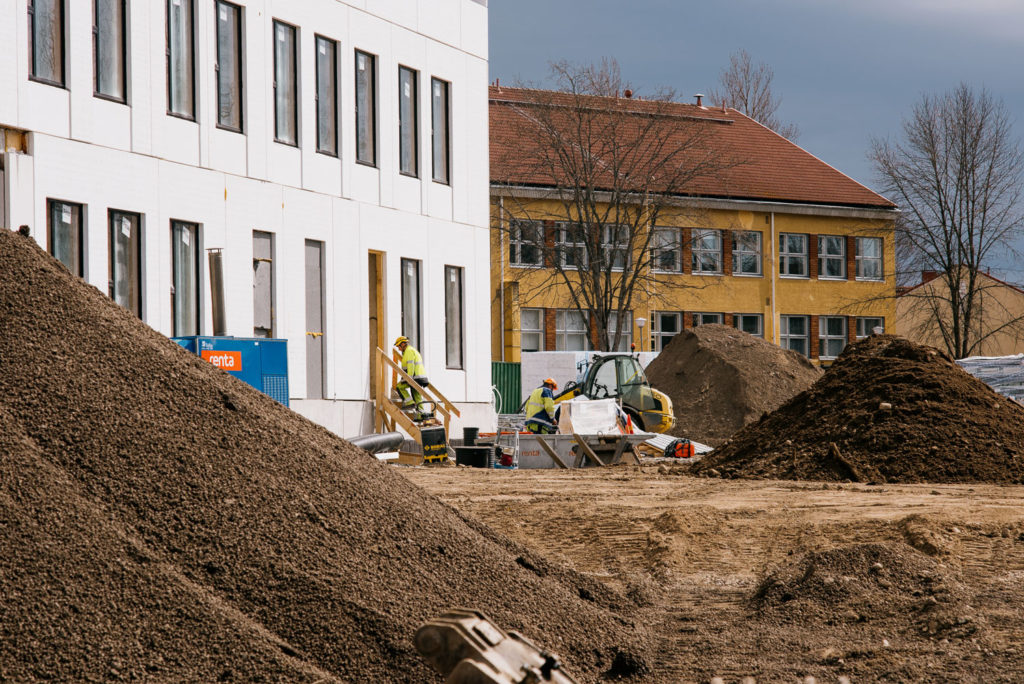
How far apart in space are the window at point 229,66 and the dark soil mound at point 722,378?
15.5 m

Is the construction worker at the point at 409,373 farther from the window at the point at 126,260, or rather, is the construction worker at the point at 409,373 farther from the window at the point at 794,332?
the window at the point at 794,332

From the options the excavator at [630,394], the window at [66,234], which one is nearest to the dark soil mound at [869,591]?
the window at [66,234]

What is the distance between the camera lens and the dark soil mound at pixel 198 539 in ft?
18.8

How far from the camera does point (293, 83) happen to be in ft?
76.5

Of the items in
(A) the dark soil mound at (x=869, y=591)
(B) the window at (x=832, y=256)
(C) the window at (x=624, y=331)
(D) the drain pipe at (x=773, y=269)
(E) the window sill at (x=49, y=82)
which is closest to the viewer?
(A) the dark soil mound at (x=869, y=591)

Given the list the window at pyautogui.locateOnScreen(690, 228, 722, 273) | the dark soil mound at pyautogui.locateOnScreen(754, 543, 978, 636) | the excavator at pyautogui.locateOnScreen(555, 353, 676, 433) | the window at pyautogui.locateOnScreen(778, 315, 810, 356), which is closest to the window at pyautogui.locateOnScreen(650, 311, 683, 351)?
the window at pyautogui.locateOnScreen(690, 228, 722, 273)

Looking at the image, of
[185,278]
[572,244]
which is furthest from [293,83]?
[572,244]

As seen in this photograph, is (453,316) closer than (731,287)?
Yes

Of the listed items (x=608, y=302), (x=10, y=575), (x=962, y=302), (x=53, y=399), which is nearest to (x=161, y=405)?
(x=53, y=399)

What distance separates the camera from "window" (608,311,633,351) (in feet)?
149

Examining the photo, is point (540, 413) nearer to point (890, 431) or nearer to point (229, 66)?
point (890, 431)

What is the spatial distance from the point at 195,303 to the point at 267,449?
14.0m

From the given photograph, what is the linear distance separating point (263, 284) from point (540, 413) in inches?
216

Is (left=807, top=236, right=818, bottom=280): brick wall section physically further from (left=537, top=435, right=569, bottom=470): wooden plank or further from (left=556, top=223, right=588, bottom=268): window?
(left=537, top=435, right=569, bottom=470): wooden plank
